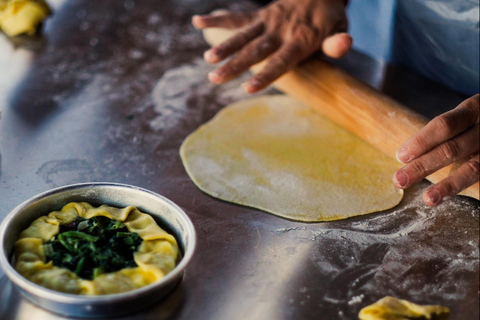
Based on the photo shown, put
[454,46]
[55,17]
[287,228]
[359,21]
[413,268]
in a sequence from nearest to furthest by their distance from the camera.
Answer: [413,268] → [287,228] → [454,46] → [359,21] → [55,17]

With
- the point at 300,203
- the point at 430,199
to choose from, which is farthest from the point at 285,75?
the point at 430,199

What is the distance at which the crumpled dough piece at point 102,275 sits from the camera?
1.10m

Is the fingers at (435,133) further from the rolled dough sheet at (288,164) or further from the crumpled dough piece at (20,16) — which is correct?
the crumpled dough piece at (20,16)

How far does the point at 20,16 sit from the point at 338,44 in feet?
4.95

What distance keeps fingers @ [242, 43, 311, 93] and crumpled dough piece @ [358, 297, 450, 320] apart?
910 mm

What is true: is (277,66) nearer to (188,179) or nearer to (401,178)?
(188,179)

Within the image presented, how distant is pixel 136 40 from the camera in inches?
98.7

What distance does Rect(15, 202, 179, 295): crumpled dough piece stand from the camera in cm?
110

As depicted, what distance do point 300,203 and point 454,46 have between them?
0.99 metres

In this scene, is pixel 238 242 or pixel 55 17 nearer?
pixel 238 242

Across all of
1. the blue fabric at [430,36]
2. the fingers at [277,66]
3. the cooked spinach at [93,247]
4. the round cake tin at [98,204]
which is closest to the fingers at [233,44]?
the fingers at [277,66]

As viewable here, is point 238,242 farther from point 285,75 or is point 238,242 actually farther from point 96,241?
point 285,75

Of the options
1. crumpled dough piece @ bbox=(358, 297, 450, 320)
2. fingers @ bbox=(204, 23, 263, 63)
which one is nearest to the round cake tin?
crumpled dough piece @ bbox=(358, 297, 450, 320)

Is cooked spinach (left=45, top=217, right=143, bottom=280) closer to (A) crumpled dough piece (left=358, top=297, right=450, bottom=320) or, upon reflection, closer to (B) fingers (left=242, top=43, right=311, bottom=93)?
(A) crumpled dough piece (left=358, top=297, right=450, bottom=320)
